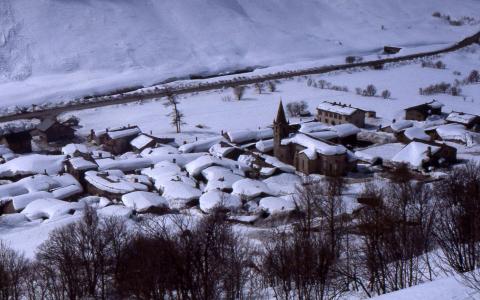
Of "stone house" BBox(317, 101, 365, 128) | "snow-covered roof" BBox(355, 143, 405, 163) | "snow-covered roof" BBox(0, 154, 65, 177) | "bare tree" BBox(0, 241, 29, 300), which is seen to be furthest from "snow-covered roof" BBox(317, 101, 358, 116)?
"bare tree" BBox(0, 241, 29, 300)

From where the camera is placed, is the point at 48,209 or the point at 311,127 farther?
the point at 311,127

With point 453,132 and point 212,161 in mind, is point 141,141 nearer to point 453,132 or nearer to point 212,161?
point 212,161

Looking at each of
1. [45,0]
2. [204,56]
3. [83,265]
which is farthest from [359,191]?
[45,0]

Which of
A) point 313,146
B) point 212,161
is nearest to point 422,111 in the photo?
point 313,146

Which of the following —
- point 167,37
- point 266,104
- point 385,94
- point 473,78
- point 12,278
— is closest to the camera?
point 12,278

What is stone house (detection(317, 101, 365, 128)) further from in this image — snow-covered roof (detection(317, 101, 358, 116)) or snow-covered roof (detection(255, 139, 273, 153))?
snow-covered roof (detection(255, 139, 273, 153))

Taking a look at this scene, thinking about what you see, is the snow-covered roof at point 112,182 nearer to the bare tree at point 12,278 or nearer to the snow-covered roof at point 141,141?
the snow-covered roof at point 141,141

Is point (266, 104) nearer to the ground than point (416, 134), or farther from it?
farther from it
